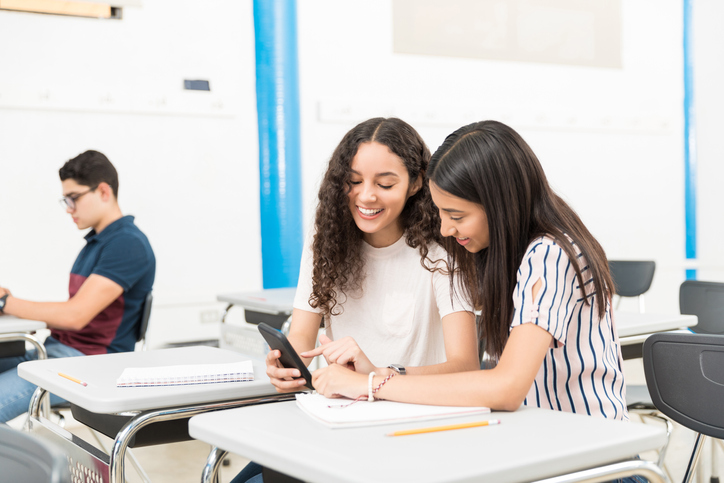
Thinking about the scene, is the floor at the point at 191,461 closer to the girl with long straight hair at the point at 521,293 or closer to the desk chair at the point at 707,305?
the desk chair at the point at 707,305

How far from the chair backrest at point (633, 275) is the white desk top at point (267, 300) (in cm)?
165

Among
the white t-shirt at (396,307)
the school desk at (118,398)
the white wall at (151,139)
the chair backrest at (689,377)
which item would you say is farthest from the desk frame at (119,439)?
the white wall at (151,139)

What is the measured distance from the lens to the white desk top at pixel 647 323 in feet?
7.01

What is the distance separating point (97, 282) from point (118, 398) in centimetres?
129

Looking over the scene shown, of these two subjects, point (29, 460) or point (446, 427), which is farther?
point (446, 427)

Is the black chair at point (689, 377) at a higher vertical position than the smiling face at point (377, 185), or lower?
lower

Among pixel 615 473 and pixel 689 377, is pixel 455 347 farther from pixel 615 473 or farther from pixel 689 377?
pixel 615 473

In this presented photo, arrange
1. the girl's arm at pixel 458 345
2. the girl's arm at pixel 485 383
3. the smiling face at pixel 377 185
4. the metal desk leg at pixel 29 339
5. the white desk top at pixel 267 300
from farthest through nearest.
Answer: the white desk top at pixel 267 300, the metal desk leg at pixel 29 339, the smiling face at pixel 377 185, the girl's arm at pixel 458 345, the girl's arm at pixel 485 383

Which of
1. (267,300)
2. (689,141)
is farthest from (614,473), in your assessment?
(689,141)

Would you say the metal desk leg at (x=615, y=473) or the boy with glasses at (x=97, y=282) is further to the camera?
the boy with glasses at (x=97, y=282)

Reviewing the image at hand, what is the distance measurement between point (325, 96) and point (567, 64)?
74.1 inches

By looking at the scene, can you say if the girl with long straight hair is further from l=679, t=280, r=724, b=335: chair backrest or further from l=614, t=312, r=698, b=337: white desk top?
l=679, t=280, r=724, b=335: chair backrest

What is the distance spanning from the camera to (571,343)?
4.04ft

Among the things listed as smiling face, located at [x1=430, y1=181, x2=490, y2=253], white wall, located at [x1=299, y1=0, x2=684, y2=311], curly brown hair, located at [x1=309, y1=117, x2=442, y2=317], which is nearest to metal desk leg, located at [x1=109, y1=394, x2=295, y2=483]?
curly brown hair, located at [x1=309, y1=117, x2=442, y2=317]
